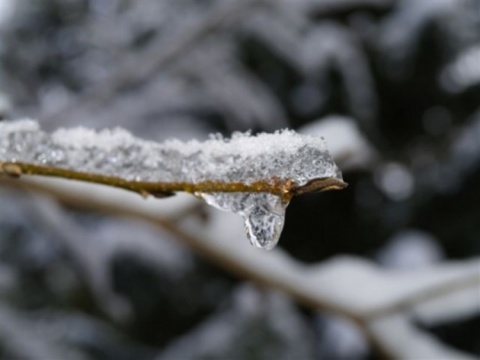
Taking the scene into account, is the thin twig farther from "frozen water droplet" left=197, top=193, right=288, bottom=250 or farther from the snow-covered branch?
the snow-covered branch

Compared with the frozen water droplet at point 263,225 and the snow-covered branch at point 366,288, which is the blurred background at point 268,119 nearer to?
the snow-covered branch at point 366,288

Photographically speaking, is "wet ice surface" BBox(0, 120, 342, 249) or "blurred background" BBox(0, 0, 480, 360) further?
"blurred background" BBox(0, 0, 480, 360)

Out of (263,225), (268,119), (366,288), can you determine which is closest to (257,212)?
(263,225)

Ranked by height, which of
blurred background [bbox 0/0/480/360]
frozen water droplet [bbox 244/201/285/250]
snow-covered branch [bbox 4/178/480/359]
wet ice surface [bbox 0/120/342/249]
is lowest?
frozen water droplet [bbox 244/201/285/250]

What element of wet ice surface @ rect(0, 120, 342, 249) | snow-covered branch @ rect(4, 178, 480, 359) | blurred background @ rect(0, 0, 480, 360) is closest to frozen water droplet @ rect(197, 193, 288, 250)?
wet ice surface @ rect(0, 120, 342, 249)

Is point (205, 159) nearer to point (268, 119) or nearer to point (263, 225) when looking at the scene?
point (263, 225)

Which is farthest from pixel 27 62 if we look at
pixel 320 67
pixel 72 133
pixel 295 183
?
pixel 295 183

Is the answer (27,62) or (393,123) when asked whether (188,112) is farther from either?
(393,123)

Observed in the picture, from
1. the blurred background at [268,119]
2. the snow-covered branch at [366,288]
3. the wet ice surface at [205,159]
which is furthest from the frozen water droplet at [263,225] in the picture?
the blurred background at [268,119]
